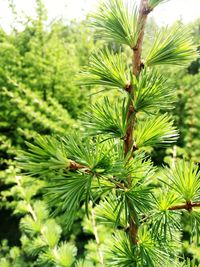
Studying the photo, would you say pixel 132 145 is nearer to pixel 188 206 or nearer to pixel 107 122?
pixel 107 122

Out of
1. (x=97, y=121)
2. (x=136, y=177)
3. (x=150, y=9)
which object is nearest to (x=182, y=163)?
(x=136, y=177)

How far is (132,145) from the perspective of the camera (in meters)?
0.76

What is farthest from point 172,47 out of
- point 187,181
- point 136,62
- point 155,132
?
point 187,181

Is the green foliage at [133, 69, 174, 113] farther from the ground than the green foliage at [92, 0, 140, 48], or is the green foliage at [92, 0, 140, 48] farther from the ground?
the green foliage at [92, 0, 140, 48]

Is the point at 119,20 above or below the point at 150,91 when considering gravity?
above

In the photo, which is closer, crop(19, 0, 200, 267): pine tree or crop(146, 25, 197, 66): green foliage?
crop(19, 0, 200, 267): pine tree

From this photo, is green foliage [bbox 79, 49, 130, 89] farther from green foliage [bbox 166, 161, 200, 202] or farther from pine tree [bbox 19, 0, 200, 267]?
green foliage [bbox 166, 161, 200, 202]

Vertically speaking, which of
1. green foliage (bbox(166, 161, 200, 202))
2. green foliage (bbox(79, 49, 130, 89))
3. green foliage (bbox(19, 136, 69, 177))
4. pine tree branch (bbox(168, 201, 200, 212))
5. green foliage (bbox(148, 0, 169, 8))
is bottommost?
pine tree branch (bbox(168, 201, 200, 212))

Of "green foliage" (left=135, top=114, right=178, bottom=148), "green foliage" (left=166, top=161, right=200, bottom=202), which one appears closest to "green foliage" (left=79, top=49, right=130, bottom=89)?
"green foliage" (left=135, top=114, right=178, bottom=148)

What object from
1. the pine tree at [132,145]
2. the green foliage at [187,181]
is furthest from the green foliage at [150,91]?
the green foliage at [187,181]

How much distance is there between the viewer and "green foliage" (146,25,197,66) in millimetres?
784

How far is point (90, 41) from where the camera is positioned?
13.5ft

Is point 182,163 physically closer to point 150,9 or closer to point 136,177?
point 136,177

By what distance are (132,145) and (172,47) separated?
25 centimetres
